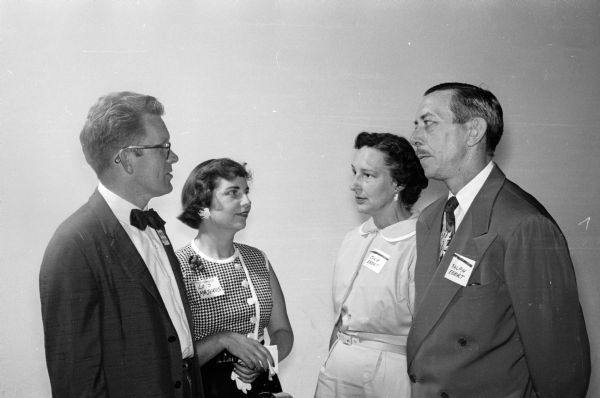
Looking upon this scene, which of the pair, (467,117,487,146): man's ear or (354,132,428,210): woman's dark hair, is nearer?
(467,117,487,146): man's ear

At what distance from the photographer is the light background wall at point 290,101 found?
2.66 meters

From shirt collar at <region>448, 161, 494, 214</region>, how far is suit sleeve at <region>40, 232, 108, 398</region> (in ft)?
4.57

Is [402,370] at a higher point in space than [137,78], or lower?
lower

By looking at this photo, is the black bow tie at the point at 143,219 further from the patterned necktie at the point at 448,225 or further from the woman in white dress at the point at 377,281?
the patterned necktie at the point at 448,225

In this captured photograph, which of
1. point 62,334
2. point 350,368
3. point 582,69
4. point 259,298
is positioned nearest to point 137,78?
point 259,298

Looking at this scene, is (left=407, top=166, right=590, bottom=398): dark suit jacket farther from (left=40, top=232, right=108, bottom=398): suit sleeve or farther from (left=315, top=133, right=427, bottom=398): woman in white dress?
(left=40, top=232, right=108, bottom=398): suit sleeve

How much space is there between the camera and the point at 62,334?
1780mm

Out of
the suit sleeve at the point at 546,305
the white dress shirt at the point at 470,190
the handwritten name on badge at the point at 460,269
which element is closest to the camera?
the suit sleeve at the point at 546,305

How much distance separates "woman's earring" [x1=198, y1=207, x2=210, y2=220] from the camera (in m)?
2.68

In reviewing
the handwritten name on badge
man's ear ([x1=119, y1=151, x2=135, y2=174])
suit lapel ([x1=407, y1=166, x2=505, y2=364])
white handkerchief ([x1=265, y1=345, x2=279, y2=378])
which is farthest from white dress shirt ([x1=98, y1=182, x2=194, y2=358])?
the handwritten name on badge

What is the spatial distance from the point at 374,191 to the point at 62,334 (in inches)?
61.2

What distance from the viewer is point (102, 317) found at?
6.15 ft

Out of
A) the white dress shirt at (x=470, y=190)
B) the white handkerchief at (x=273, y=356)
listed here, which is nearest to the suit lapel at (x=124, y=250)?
the white handkerchief at (x=273, y=356)

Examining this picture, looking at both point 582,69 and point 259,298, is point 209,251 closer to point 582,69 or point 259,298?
point 259,298
